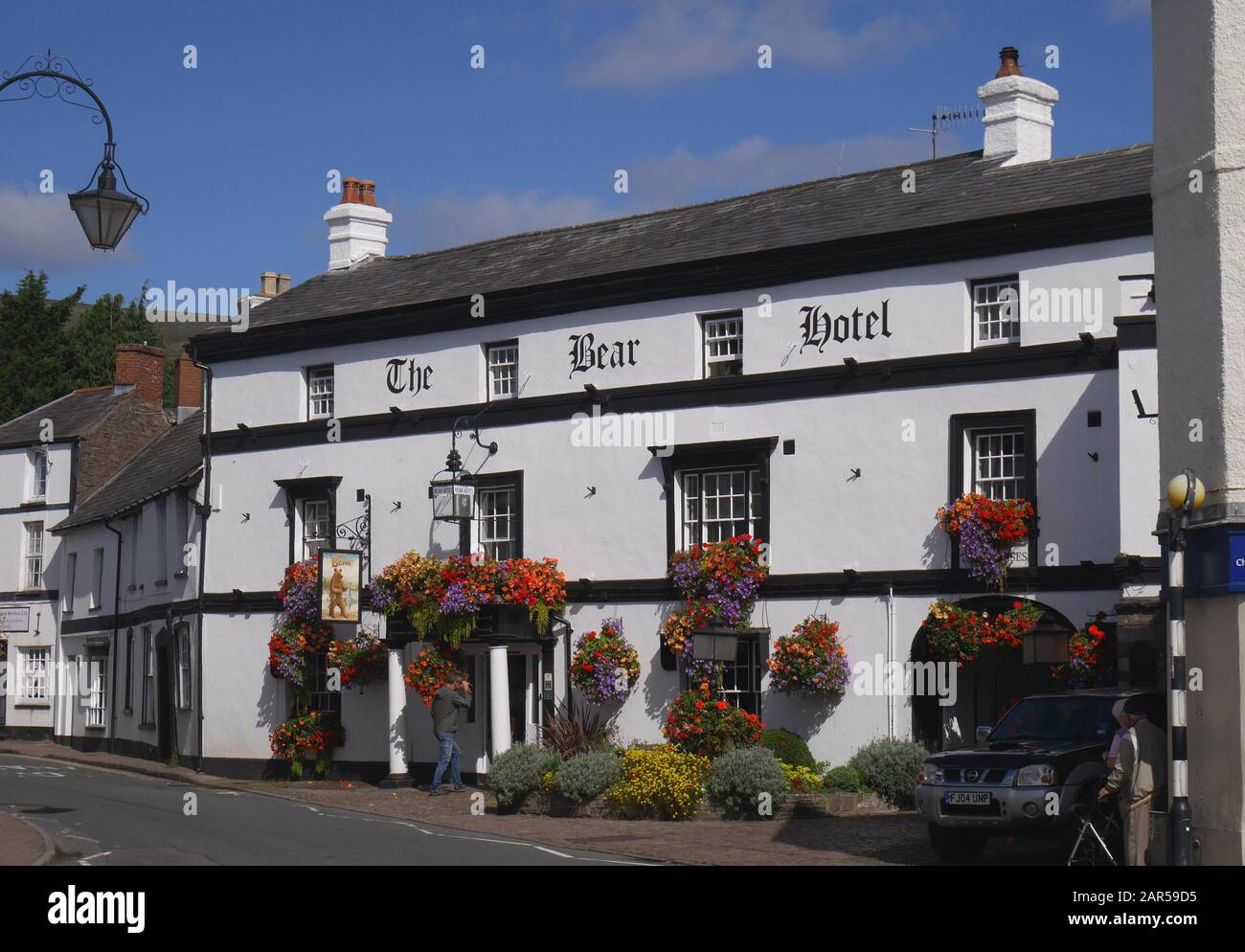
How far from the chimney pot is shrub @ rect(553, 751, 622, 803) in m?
12.8

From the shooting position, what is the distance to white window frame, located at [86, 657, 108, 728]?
39750 mm

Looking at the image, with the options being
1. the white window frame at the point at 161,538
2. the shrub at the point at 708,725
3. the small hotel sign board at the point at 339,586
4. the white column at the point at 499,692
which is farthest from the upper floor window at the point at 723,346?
the white window frame at the point at 161,538

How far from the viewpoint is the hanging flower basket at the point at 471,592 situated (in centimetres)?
2505

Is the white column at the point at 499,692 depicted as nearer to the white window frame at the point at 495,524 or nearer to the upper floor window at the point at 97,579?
the white window frame at the point at 495,524

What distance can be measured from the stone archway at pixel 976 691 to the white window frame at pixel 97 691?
25118mm

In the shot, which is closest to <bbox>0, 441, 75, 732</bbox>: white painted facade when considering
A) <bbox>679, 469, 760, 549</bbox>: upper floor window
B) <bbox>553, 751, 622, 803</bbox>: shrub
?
<bbox>679, 469, 760, 549</bbox>: upper floor window

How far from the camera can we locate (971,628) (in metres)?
21.2

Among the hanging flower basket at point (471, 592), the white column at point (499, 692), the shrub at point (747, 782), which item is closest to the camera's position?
the shrub at point (747, 782)

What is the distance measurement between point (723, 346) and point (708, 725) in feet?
20.4

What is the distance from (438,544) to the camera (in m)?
27.1

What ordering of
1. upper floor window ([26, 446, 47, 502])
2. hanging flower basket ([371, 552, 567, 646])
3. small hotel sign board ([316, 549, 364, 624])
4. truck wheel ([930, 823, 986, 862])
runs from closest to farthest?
truck wheel ([930, 823, 986, 862]), hanging flower basket ([371, 552, 567, 646]), small hotel sign board ([316, 549, 364, 624]), upper floor window ([26, 446, 47, 502])

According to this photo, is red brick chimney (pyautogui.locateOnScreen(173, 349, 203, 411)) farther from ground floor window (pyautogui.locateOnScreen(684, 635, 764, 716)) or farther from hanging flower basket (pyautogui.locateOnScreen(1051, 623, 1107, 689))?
hanging flower basket (pyautogui.locateOnScreen(1051, 623, 1107, 689))
